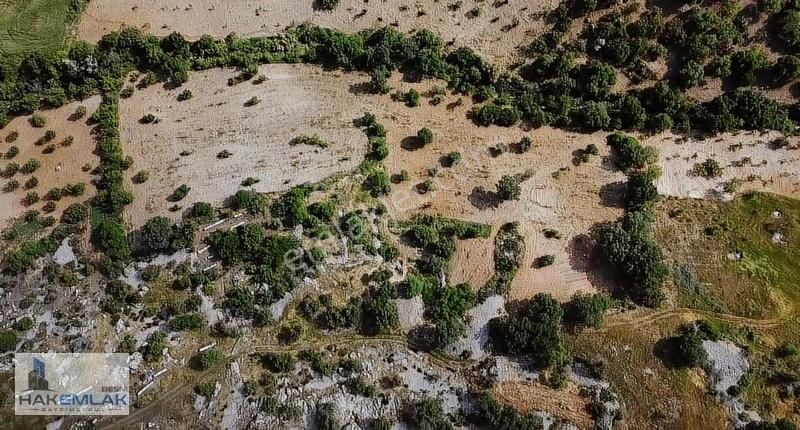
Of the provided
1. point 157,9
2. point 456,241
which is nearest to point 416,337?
point 456,241

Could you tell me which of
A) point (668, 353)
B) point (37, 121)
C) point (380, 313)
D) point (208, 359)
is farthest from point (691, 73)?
point (37, 121)

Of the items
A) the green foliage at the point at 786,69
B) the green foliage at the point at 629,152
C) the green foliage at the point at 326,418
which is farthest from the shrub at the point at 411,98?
the green foliage at the point at 786,69

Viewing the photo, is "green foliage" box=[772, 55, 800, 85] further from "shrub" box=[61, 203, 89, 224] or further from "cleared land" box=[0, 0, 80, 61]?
"cleared land" box=[0, 0, 80, 61]

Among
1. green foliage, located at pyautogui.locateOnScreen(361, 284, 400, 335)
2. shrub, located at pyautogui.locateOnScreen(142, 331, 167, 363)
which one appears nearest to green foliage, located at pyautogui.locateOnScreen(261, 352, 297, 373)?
green foliage, located at pyautogui.locateOnScreen(361, 284, 400, 335)

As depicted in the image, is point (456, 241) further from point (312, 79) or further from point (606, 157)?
point (312, 79)

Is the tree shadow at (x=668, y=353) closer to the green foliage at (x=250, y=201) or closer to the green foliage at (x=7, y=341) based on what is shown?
the green foliage at (x=250, y=201)
